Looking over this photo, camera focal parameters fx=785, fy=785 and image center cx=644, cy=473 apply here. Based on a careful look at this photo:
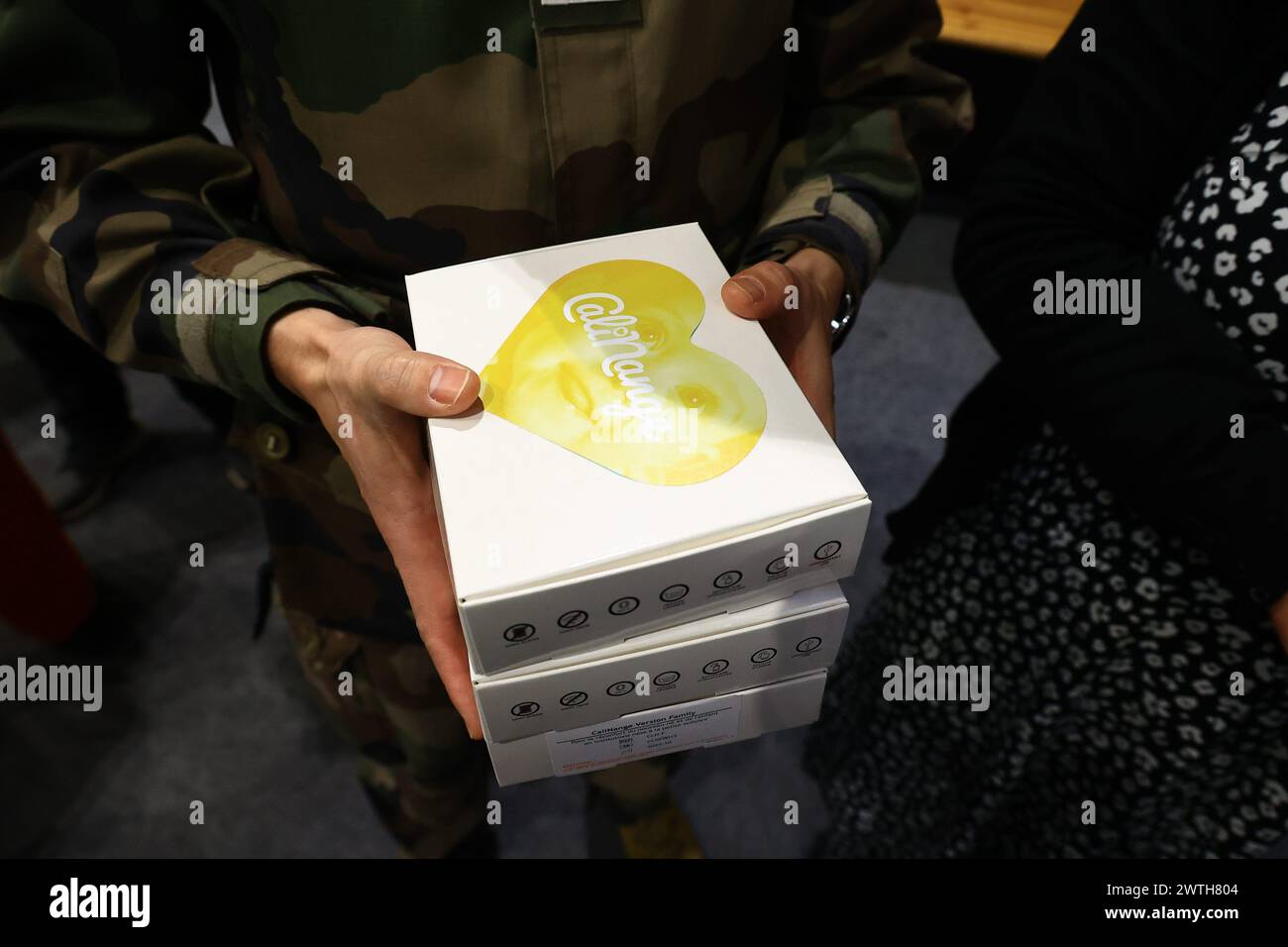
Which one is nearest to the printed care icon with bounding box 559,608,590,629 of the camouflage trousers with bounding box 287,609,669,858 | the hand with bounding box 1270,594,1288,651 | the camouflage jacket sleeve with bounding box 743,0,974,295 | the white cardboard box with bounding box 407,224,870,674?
the white cardboard box with bounding box 407,224,870,674

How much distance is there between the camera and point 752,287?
1.82 ft

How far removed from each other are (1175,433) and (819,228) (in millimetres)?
344

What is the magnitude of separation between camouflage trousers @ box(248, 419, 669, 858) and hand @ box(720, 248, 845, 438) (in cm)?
40

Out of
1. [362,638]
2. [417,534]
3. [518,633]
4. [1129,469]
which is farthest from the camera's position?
[362,638]

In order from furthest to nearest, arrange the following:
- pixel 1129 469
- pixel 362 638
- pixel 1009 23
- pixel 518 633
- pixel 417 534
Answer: pixel 1009 23 < pixel 362 638 < pixel 1129 469 < pixel 417 534 < pixel 518 633

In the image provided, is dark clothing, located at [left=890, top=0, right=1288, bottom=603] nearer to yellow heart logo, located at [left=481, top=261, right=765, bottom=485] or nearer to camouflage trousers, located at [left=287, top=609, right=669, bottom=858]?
yellow heart logo, located at [left=481, top=261, right=765, bottom=485]

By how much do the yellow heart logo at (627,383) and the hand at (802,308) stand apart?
4cm

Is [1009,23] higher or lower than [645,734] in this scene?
higher

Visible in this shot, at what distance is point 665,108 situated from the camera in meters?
0.58

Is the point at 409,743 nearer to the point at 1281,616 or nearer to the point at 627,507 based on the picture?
the point at 627,507

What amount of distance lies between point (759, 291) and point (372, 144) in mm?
298

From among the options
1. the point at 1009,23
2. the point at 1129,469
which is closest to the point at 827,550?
the point at 1129,469

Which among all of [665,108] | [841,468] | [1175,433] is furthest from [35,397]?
[1175,433]
